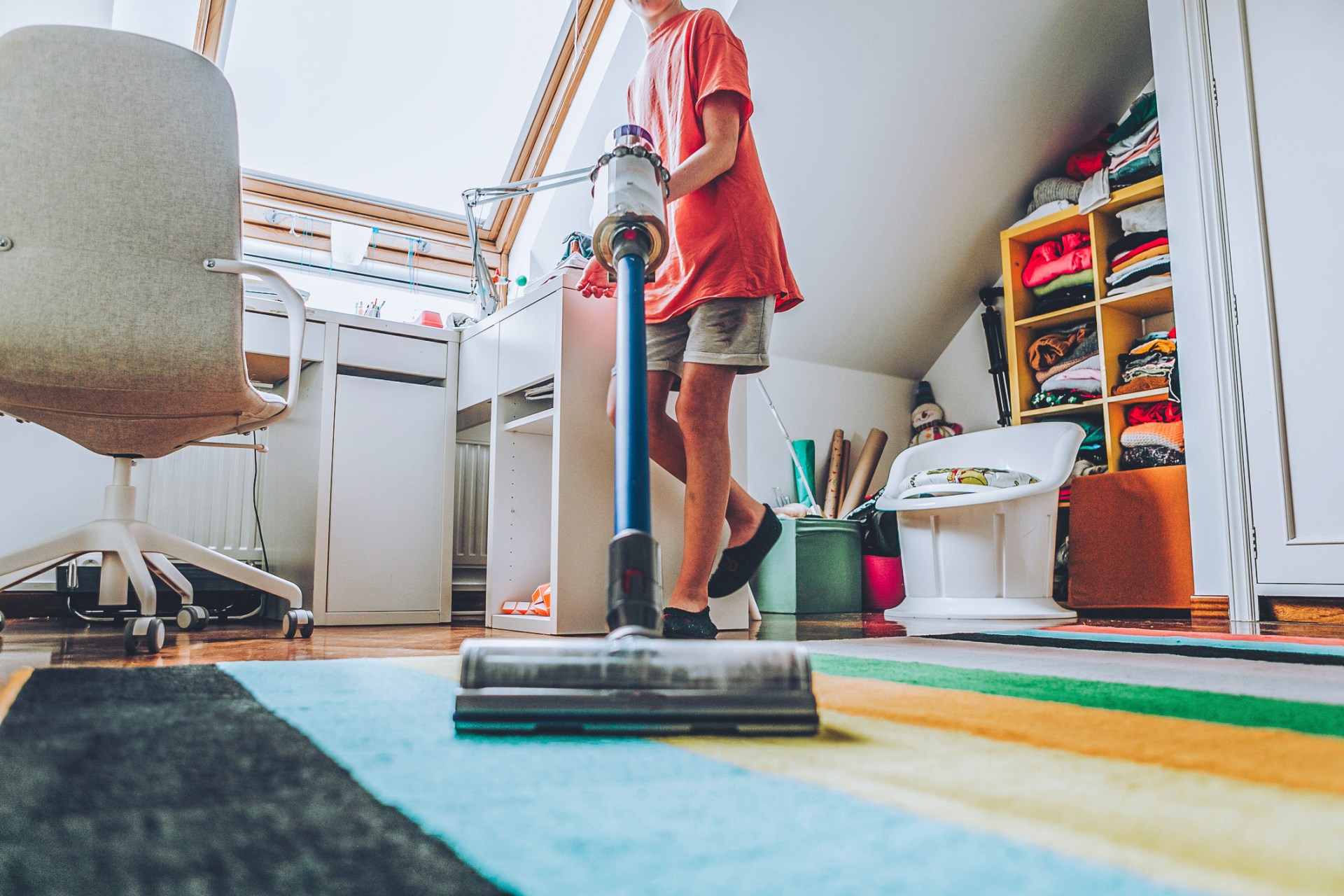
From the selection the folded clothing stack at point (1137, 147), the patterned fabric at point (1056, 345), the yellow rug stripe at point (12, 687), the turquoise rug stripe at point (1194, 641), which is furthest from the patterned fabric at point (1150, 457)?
the yellow rug stripe at point (12, 687)

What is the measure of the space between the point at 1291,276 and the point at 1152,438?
97 centimetres

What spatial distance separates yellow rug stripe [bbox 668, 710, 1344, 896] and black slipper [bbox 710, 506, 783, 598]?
3.93 feet

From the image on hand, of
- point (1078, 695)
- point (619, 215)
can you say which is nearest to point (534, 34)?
point (619, 215)

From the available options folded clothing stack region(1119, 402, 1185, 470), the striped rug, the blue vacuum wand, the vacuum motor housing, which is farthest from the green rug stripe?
folded clothing stack region(1119, 402, 1185, 470)

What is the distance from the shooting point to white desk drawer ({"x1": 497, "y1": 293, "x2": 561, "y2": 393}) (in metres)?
1.94

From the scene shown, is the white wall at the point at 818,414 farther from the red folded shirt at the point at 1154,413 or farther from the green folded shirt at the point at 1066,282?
the red folded shirt at the point at 1154,413

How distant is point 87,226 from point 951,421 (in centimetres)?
355

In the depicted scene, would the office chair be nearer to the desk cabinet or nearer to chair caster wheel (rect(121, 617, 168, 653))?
chair caster wheel (rect(121, 617, 168, 653))

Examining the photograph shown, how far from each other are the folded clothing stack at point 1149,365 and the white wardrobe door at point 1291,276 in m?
0.91

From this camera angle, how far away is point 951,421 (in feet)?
13.6

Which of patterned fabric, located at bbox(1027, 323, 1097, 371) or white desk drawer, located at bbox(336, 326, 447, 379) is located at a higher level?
patterned fabric, located at bbox(1027, 323, 1097, 371)

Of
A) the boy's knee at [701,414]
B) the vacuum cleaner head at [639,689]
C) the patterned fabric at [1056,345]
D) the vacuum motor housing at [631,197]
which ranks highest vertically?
the patterned fabric at [1056,345]

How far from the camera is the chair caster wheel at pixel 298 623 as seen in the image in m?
1.61

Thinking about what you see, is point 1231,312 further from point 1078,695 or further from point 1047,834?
point 1047,834
